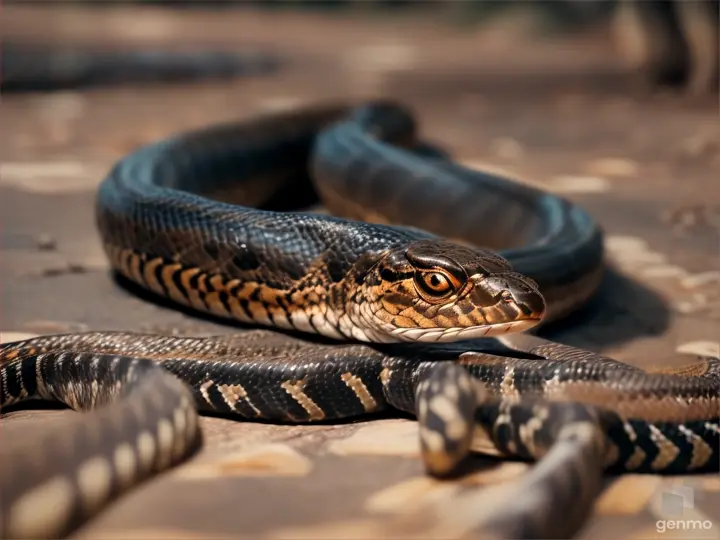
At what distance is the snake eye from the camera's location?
4129 millimetres

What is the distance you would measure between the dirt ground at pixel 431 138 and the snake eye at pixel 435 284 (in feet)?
1.86

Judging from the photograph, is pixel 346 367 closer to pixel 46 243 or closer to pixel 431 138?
pixel 46 243

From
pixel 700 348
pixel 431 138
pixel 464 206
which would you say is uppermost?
pixel 464 206

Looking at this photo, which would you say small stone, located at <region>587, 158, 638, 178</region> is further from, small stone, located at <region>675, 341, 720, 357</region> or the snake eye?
the snake eye

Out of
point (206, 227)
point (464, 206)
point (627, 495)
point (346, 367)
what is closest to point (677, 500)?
point (627, 495)

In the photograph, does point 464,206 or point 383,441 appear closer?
point 383,441

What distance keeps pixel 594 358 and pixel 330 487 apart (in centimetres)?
134

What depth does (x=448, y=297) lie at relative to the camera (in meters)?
4.13

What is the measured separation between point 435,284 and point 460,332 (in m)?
0.23

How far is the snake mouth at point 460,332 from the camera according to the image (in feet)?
13.4

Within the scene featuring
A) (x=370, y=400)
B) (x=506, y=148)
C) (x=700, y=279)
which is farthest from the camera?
(x=506, y=148)

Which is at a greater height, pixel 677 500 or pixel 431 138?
pixel 677 500

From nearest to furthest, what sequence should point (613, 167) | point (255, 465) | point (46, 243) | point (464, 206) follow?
point (255, 465) → point (46, 243) → point (464, 206) → point (613, 167)

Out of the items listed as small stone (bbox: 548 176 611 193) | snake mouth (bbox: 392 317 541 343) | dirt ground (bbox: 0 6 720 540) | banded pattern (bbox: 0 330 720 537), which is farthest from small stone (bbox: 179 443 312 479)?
small stone (bbox: 548 176 611 193)
